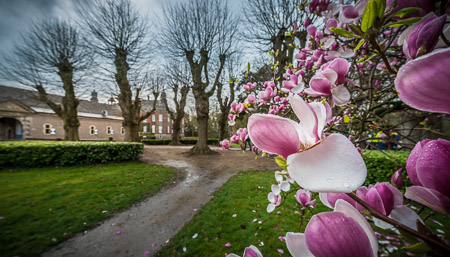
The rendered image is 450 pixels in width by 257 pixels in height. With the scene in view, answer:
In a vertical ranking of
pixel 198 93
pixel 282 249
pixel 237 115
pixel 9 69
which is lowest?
pixel 282 249

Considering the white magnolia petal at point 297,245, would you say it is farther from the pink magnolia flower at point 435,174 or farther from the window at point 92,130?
the window at point 92,130

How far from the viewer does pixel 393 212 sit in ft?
1.44

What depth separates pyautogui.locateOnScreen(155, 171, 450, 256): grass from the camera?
90.0 inches

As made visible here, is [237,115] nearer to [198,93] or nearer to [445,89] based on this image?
[445,89]

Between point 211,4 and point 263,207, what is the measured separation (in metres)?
9.82

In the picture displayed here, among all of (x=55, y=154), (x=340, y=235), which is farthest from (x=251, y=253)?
(x=55, y=154)

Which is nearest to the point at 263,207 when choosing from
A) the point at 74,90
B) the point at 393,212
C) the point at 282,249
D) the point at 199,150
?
the point at 282,249

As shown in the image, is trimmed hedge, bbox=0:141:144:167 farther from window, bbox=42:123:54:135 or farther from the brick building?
window, bbox=42:123:54:135

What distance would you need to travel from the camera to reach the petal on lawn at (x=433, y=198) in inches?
12.6

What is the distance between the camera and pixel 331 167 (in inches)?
9.8

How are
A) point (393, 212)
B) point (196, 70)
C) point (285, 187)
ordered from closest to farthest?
point (393, 212)
point (285, 187)
point (196, 70)

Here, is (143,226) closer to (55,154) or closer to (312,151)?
(312,151)

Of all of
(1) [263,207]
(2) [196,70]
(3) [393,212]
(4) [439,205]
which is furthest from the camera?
(2) [196,70]

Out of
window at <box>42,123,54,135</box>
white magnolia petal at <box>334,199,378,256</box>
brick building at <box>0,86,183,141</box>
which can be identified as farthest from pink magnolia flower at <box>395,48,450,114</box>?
window at <box>42,123,54,135</box>
